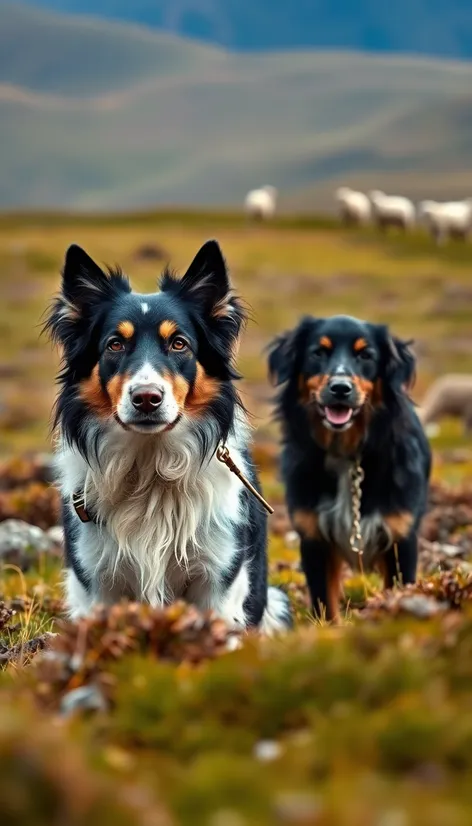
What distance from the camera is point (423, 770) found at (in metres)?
2.68

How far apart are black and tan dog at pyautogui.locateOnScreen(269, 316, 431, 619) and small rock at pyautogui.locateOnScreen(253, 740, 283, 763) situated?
4.19 m

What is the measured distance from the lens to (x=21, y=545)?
30.7 feet

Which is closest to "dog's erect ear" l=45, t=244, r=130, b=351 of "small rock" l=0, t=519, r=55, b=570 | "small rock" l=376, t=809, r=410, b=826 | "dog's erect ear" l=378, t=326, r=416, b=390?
"dog's erect ear" l=378, t=326, r=416, b=390

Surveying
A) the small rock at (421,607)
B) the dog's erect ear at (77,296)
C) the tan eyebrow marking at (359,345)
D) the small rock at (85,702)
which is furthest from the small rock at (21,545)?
the small rock at (85,702)

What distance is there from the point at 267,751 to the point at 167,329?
2860mm

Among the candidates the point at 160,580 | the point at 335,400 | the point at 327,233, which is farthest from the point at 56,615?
the point at 327,233

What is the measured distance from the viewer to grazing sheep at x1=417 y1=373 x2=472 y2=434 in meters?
20.6

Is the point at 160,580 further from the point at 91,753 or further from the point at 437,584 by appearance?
the point at 91,753

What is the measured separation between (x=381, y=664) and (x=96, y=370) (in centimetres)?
277

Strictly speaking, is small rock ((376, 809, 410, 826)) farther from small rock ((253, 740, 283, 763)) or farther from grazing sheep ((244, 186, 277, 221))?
grazing sheep ((244, 186, 277, 221))

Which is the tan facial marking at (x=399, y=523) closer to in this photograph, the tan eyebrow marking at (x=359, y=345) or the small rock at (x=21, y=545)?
the tan eyebrow marking at (x=359, y=345)

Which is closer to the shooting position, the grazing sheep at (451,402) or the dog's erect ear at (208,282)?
the dog's erect ear at (208,282)

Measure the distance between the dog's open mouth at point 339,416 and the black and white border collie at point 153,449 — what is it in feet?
4.70

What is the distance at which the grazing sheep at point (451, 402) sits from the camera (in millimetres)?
20562
